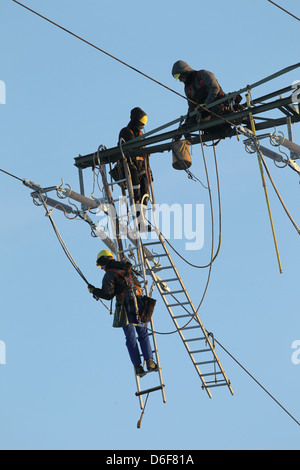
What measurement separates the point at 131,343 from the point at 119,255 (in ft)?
5.69

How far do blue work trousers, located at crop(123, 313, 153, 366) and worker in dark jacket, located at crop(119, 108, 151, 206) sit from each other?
2568 mm

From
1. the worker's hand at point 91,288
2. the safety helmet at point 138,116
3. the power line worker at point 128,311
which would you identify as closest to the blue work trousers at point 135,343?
the power line worker at point 128,311

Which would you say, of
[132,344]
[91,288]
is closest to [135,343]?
[132,344]

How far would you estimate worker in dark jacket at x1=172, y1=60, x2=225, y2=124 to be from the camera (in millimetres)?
26500

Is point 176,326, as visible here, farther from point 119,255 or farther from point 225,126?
point 225,126

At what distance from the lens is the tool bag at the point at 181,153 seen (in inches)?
1061

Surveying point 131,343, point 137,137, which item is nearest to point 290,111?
point 137,137

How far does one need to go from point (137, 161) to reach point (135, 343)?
11.8 ft

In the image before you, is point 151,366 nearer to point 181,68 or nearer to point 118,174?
point 118,174

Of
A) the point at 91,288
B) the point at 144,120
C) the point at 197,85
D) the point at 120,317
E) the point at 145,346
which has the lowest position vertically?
the point at 145,346

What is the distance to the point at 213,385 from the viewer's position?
2745 cm

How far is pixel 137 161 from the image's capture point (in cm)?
2759

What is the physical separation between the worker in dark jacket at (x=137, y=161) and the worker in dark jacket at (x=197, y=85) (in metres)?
1.15

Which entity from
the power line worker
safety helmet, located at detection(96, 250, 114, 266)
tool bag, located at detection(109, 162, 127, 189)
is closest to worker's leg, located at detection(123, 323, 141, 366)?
the power line worker
